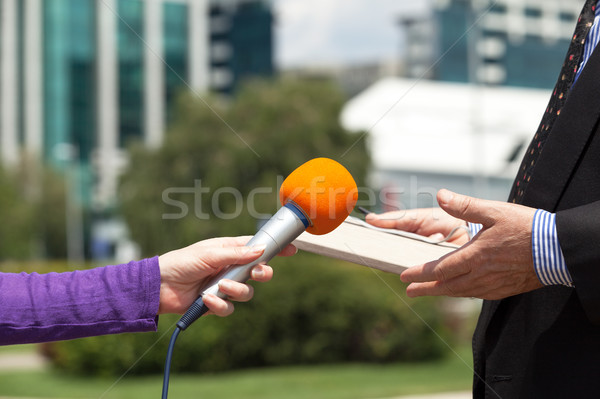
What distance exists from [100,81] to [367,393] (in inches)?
2495

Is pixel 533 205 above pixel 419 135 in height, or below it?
above

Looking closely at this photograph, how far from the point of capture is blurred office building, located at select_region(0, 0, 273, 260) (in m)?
66.8

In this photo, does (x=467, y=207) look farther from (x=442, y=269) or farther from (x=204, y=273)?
(x=204, y=273)

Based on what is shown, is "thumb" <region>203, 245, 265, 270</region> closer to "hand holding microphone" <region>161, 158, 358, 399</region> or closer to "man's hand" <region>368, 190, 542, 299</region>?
"hand holding microphone" <region>161, 158, 358, 399</region>

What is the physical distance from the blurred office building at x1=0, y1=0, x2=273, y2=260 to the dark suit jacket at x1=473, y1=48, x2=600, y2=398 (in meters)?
64.8

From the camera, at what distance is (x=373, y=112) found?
35062 millimetres

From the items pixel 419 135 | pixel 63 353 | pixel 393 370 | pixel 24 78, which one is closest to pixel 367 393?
pixel 393 370

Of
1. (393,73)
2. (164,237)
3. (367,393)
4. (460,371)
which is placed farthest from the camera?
(393,73)

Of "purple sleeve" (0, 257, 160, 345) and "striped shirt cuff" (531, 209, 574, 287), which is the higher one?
"striped shirt cuff" (531, 209, 574, 287)

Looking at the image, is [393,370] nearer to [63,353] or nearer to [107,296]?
[63,353]

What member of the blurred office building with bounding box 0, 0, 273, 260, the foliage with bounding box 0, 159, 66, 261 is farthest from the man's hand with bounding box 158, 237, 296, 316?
the blurred office building with bounding box 0, 0, 273, 260

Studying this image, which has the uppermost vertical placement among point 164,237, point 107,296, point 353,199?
point 353,199

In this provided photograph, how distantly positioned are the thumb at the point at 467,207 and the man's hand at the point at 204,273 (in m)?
0.44

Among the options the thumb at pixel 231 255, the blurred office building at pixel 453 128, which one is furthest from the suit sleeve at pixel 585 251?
the blurred office building at pixel 453 128
